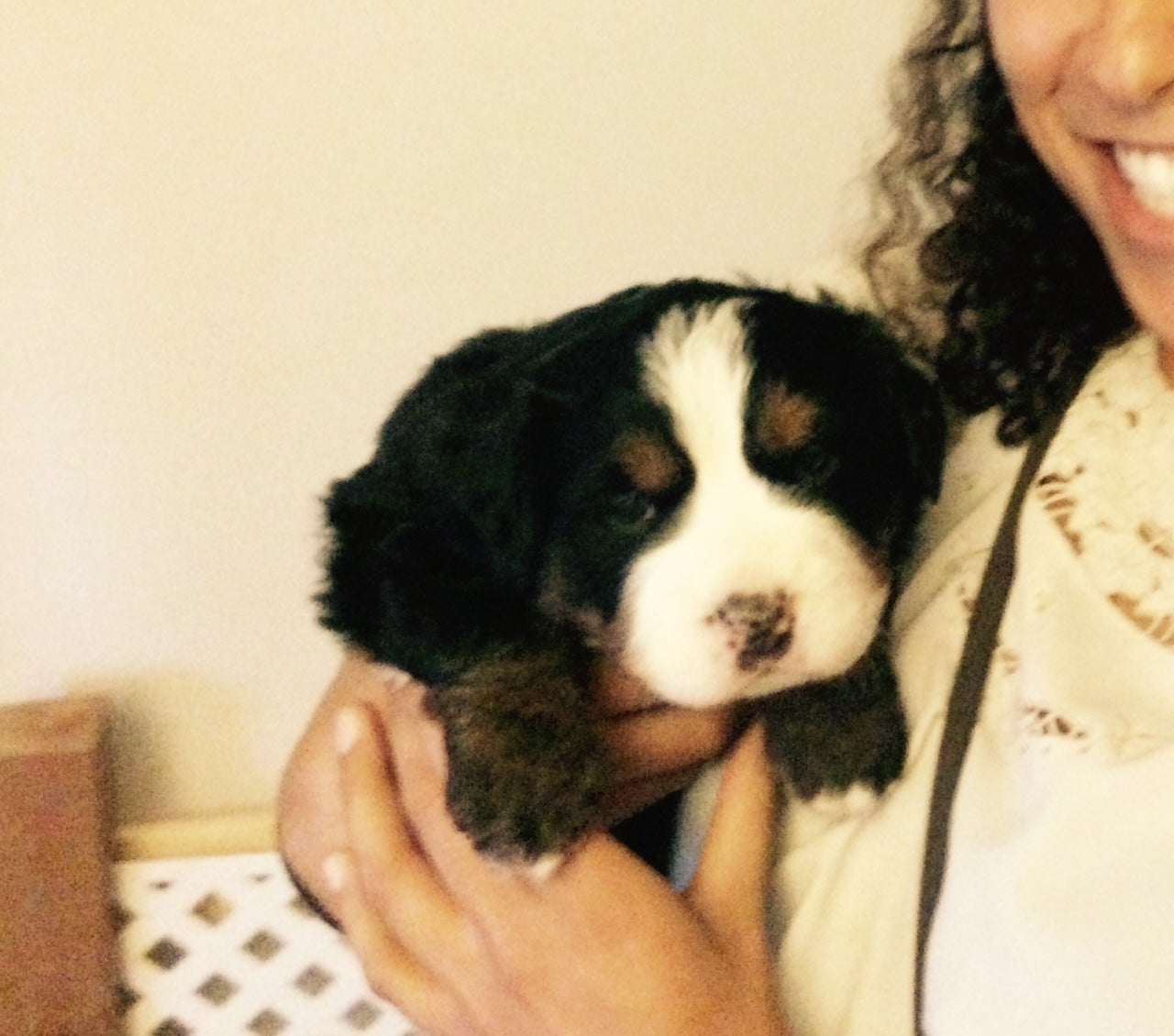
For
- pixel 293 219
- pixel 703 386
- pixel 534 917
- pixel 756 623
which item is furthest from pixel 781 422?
pixel 293 219

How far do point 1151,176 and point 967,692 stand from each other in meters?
0.45

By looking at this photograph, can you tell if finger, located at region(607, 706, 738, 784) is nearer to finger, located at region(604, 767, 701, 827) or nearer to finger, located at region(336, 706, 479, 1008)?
finger, located at region(604, 767, 701, 827)

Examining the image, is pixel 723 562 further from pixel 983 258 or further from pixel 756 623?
pixel 983 258

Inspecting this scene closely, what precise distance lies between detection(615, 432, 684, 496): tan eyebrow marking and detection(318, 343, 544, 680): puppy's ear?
0.10 metres

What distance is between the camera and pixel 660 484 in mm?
1015

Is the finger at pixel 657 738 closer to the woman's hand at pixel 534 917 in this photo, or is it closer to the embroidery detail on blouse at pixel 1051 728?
the woman's hand at pixel 534 917

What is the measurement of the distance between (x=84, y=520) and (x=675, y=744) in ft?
3.56

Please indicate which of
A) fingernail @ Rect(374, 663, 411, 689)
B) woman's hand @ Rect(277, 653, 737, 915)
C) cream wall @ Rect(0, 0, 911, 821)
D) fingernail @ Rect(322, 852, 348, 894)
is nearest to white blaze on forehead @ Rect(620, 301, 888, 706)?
woman's hand @ Rect(277, 653, 737, 915)

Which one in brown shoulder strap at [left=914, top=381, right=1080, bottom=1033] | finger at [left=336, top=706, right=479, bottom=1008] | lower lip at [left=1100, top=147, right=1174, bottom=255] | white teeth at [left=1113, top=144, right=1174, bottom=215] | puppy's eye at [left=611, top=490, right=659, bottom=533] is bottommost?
finger at [left=336, top=706, right=479, bottom=1008]

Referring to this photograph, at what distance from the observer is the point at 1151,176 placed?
3.27 ft

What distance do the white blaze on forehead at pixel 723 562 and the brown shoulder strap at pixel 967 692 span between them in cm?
9

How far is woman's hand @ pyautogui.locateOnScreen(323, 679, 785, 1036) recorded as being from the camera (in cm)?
97

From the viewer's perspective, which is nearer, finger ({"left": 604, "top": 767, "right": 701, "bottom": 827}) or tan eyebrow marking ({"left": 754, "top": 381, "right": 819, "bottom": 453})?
tan eyebrow marking ({"left": 754, "top": 381, "right": 819, "bottom": 453})

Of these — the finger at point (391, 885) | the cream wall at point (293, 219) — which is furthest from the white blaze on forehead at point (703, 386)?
the cream wall at point (293, 219)
